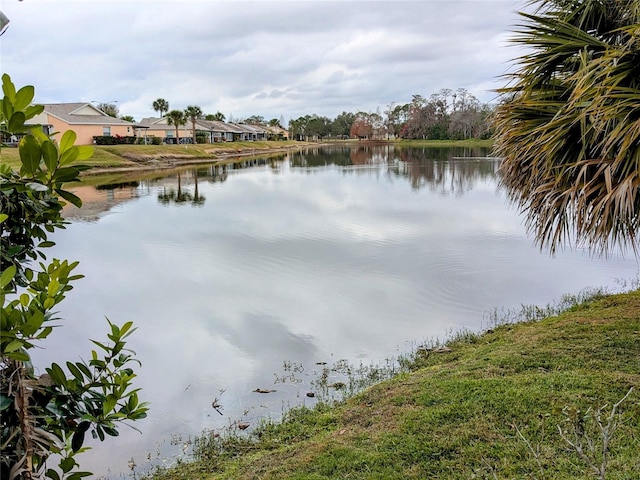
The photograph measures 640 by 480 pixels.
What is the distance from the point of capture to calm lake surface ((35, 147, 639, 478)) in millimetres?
6398

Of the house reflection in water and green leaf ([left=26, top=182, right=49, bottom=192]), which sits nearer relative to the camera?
green leaf ([left=26, top=182, right=49, bottom=192])

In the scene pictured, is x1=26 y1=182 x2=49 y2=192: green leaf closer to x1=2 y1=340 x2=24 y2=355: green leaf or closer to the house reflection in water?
x1=2 y1=340 x2=24 y2=355: green leaf

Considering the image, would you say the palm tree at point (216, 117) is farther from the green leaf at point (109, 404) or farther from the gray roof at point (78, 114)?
the green leaf at point (109, 404)

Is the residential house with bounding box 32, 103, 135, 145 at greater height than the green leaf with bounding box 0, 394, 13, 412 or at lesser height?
greater

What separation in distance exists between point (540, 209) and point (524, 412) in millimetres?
2492

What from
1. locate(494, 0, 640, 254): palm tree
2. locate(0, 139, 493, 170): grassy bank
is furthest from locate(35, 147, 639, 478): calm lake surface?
locate(0, 139, 493, 170): grassy bank

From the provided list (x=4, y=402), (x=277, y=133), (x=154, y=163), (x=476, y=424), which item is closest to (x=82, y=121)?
(x=154, y=163)

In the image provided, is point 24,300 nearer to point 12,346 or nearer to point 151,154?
point 12,346

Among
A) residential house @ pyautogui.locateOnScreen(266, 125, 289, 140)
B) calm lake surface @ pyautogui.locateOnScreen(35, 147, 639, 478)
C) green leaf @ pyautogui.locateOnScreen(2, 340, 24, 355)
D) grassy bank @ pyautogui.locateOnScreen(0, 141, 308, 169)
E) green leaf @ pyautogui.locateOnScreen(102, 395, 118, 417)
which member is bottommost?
calm lake surface @ pyautogui.locateOnScreen(35, 147, 639, 478)

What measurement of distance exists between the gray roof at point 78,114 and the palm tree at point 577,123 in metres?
47.8

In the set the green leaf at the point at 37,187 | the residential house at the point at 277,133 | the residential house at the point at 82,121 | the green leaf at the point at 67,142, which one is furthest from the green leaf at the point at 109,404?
the residential house at the point at 277,133

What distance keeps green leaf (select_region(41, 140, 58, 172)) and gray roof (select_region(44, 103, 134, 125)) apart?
50.1m

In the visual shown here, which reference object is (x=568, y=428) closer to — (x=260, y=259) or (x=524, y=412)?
(x=524, y=412)

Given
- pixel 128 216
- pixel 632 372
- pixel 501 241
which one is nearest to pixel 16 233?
pixel 632 372
